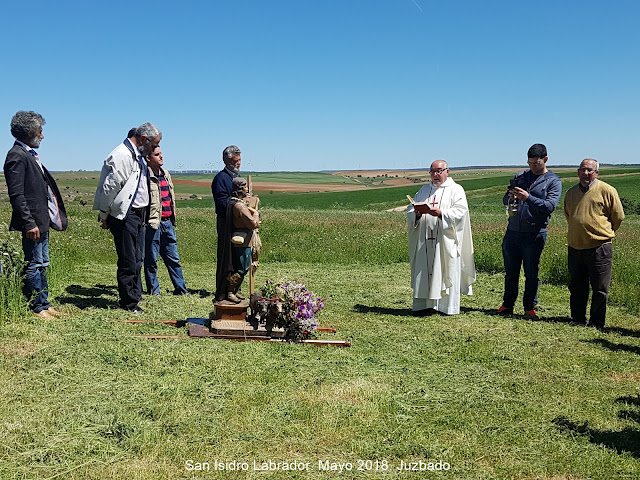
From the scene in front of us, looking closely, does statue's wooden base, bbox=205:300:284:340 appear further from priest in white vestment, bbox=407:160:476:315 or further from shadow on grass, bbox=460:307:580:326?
shadow on grass, bbox=460:307:580:326

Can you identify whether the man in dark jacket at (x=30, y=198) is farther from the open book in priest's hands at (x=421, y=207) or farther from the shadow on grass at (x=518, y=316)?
the shadow on grass at (x=518, y=316)

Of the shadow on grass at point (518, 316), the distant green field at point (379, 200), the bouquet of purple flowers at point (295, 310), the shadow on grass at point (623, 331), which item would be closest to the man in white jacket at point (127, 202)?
the bouquet of purple flowers at point (295, 310)

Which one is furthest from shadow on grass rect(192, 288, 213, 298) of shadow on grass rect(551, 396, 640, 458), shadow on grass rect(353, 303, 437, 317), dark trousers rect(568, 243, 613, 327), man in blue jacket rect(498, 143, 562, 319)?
shadow on grass rect(551, 396, 640, 458)

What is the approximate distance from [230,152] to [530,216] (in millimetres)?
4321

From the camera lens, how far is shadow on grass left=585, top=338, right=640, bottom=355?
6.85 meters

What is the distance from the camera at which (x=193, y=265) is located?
13.4 meters

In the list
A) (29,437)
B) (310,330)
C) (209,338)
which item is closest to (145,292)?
(209,338)

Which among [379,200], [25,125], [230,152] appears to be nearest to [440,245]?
[230,152]

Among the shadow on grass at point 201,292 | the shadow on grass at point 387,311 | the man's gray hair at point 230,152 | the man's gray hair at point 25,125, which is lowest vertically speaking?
the shadow on grass at point 387,311

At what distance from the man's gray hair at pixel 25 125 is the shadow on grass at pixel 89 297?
2.31m

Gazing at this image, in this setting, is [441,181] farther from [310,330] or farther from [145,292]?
[145,292]

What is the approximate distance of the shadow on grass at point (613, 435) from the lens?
4223 millimetres

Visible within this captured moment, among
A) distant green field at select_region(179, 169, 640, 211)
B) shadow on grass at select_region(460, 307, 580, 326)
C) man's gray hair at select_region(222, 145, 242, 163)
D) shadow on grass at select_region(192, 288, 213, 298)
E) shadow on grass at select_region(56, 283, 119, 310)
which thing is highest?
man's gray hair at select_region(222, 145, 242, 163)

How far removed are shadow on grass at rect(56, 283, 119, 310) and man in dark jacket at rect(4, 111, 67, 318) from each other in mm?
879
